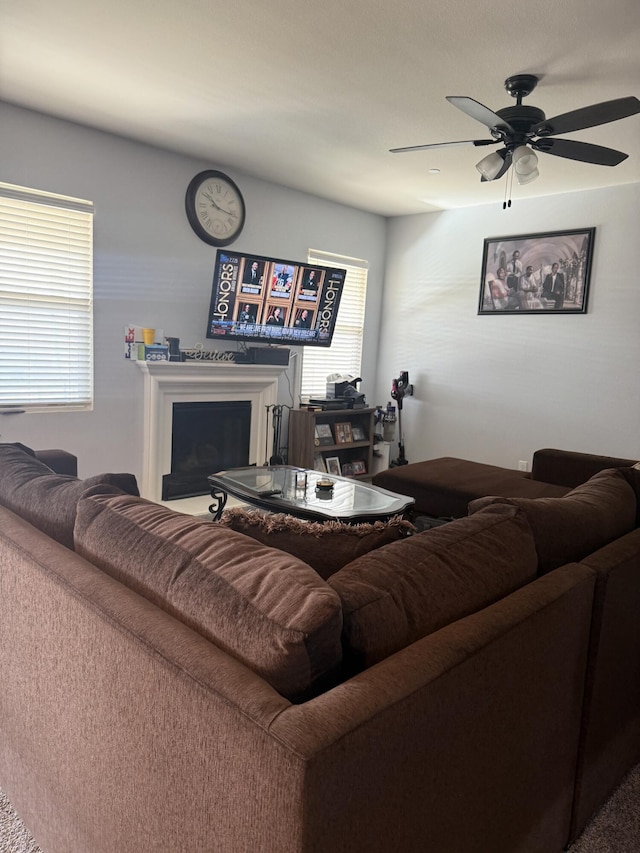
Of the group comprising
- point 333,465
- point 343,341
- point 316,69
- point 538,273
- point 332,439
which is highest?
point 316,69

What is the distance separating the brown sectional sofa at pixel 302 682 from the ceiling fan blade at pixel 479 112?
167cm

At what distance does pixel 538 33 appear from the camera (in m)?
2.49

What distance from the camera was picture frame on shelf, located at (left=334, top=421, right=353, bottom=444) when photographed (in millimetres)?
5660

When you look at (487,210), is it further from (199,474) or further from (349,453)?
(199,474)

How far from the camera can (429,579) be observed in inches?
47.1

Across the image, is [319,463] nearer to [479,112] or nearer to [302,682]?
[479,112]

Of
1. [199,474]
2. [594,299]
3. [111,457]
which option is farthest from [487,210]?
[111,457]

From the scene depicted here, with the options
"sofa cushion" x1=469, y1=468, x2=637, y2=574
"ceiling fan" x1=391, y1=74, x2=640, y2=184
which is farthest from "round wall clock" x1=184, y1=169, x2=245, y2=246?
"sofa cushion" x1=469, y1=468, x2=637, y2=574

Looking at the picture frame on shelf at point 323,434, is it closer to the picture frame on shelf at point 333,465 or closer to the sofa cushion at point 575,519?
the picture frame on shelf at point 333,465

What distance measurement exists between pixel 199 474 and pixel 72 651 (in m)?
3.70

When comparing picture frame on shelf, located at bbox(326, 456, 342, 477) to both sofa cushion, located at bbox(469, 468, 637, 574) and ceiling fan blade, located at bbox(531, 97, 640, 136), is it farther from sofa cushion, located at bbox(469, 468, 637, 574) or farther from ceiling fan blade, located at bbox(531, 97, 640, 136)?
sofa cushion, located at bbox(469, 468, 637, 574)

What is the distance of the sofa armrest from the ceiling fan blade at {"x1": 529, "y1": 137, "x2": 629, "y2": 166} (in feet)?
5.39

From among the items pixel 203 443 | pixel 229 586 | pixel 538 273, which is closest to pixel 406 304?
pixel 538 273

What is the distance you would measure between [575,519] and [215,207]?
12.7ft
